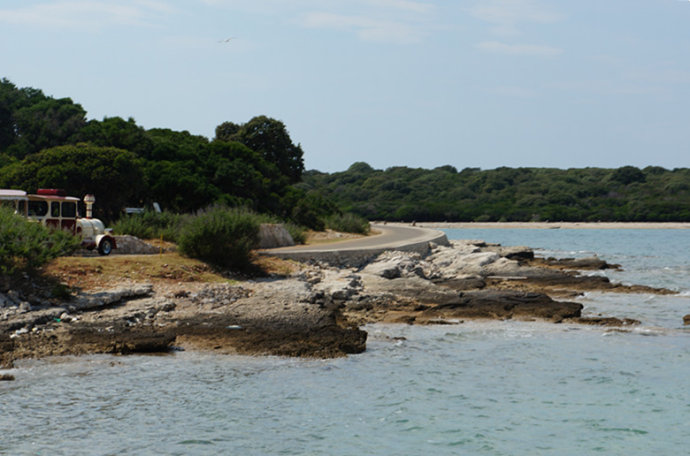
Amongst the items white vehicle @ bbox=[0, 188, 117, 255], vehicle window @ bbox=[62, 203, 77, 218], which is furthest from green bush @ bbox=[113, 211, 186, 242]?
vehicle window @ bbox=[62, 203, 77, 218]

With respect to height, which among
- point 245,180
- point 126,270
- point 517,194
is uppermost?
point 517,194

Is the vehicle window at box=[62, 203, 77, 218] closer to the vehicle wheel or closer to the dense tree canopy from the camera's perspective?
the vehicle wheel

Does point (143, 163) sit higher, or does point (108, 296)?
point (143, 163)

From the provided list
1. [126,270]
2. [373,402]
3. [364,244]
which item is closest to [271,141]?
[364,244]

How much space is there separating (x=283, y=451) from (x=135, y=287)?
33.5 ft

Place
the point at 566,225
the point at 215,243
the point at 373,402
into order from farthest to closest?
1. the point at 566,225
2. the point at 215,243
3. the point at 373,402

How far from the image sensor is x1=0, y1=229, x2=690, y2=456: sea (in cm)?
1014

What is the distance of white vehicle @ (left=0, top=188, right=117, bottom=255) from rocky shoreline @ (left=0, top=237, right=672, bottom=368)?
14.5ft

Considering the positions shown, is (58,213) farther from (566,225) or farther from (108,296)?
(566,225)

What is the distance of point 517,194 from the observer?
427 feet

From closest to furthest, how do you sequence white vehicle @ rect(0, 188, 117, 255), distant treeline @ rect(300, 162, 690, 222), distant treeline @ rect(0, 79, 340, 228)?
white vehicle @ rect(0, 188, 117, 255), distant treeline @ rect(0, 79, 340, 228), distant treeline @ rect(300, 162, 690, 222)

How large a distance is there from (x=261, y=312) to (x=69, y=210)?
8731mm

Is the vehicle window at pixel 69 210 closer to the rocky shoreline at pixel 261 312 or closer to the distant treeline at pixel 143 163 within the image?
the rocky shoreline at pixel 261 312

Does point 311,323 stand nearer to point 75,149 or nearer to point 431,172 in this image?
point 75,149
